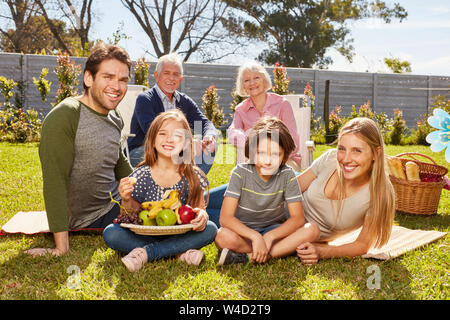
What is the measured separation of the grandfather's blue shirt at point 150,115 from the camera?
3.86m

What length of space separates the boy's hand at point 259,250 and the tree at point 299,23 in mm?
16250

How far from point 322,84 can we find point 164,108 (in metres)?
10.6

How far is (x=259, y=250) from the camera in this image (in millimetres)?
2432

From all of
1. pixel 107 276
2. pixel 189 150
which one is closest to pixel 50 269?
pixel 107 276

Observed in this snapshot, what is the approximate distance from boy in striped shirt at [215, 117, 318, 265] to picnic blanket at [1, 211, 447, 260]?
19.2 inches

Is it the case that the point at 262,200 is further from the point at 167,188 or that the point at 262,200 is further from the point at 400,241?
the point at 400,241

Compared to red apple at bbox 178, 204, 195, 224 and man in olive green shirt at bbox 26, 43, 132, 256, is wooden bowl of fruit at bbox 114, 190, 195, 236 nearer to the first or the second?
red apple at bbox 178, 204, 195, 224

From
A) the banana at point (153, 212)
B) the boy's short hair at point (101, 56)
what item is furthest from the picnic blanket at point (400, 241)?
the boy's short hair at point (101, 56)

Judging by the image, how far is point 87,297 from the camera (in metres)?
1.97

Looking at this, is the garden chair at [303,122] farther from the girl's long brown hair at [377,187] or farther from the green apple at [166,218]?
the green apple at [166,218]

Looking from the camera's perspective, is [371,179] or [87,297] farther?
[371,179]

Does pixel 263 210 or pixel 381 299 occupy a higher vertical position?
pixel 263 210
